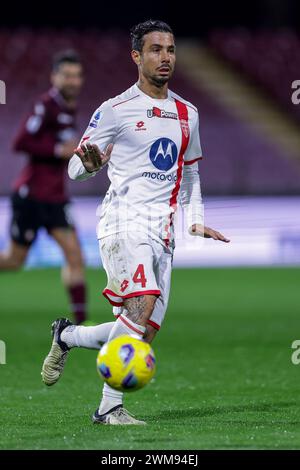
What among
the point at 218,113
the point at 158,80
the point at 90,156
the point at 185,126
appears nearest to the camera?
the point at 90,156

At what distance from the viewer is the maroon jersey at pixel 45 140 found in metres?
11.3

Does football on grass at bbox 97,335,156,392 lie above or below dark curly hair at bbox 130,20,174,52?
below

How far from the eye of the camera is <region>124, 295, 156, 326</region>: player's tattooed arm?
605cm

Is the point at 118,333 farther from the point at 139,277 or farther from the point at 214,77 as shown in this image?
the point at 214,77

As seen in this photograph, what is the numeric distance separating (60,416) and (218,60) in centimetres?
2145

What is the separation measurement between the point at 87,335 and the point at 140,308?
540 millimetres

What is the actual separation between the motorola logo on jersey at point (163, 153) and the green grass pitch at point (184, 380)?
1441 mm

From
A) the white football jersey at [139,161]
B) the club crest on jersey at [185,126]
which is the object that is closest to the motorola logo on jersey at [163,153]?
the white football jersey at [139,161]

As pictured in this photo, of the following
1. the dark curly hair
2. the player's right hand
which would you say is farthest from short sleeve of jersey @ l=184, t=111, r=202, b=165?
the player's right hand

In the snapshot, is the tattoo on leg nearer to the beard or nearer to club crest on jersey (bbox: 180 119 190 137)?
club crest on jersey (bbox: 180 119 190 137)

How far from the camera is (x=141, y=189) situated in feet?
20.3

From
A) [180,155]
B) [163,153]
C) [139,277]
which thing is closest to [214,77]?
[180,155]

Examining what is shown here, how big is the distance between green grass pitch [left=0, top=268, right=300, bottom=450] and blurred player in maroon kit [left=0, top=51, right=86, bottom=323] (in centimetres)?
72

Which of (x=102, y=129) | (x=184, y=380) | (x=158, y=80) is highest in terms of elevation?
(x=158, y=80)
